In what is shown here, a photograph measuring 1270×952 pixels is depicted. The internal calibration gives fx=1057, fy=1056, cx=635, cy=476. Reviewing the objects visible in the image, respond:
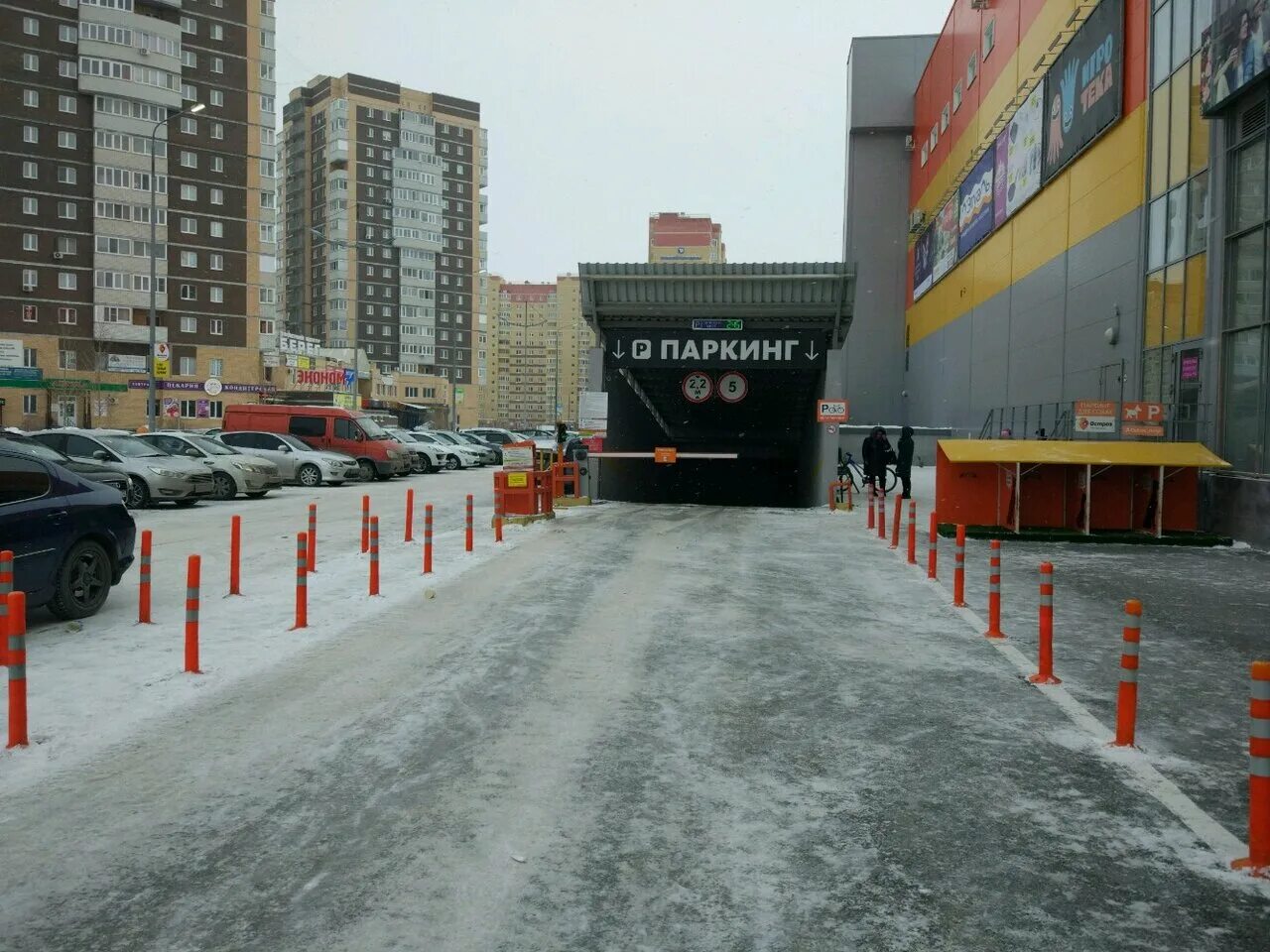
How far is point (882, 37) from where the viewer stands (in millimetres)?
58250

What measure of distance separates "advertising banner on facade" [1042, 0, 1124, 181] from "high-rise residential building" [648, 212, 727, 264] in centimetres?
10882

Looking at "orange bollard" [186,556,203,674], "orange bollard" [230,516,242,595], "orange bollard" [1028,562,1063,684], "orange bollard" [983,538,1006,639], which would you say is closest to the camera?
"orange bollard" [1028,562,1063,684]


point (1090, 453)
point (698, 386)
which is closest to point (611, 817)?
point (1090, 453)

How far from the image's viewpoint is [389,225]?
124875mm

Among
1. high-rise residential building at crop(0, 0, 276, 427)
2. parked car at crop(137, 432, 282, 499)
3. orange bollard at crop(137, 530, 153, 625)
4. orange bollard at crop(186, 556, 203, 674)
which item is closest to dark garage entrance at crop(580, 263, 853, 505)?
parked car at crop(137, 432, 282, 499)

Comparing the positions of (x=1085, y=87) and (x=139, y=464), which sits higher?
(x=1085, y=87)

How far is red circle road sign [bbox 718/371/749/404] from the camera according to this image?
32.0 m

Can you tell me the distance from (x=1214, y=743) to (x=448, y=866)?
482cm

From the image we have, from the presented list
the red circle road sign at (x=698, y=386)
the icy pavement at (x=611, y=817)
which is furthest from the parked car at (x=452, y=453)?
the icy pavement at (x=611, y=817)

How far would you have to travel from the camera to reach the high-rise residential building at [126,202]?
69.9 metres

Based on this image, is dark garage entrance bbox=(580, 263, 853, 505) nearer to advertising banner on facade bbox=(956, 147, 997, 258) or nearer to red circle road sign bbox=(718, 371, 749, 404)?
red circle road sign bbox=(718, 371, 749, 404)

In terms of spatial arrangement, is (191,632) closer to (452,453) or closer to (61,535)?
(61,535)

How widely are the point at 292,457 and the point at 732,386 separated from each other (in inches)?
518

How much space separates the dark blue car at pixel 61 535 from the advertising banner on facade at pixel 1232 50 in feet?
58.8
